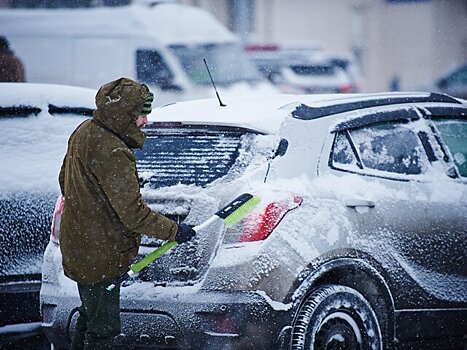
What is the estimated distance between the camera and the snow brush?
5754mm

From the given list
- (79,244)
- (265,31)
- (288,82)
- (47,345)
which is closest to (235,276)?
(79,244)

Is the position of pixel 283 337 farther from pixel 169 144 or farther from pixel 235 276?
pixel 169 144

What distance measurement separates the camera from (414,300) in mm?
6508

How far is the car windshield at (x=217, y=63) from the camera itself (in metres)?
18.6

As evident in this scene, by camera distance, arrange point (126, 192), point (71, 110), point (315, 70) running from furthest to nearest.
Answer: point (315, 70)
point (71, 110)
point (126, 192)

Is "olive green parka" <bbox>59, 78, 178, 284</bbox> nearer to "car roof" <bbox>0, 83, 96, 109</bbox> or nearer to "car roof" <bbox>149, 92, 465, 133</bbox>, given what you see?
"car roof" <bbox>149, 92, 465, 133</bbox>

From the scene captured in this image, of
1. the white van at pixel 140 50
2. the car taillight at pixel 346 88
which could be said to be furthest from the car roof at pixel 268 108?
the car taillight at pixel 346 88

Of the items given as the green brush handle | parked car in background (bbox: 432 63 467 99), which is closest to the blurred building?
parked car in background (bbox: 432 63 467 99)

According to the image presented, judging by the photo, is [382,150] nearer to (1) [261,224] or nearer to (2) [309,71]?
(1) [261,224]

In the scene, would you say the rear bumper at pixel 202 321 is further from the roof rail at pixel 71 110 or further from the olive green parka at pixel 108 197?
the roof rail at pixel 71 110

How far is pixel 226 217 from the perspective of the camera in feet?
19.0

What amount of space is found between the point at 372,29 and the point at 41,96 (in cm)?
3334

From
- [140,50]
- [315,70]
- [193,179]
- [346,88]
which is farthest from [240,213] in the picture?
[315,70]

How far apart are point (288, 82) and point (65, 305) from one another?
20733mm
